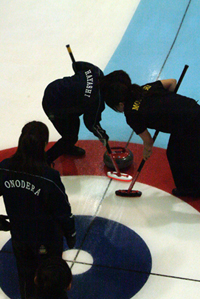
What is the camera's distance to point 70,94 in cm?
314

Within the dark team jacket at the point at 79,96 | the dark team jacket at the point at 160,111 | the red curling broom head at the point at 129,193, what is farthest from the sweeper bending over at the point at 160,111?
the red curling broom head at the point at 129,193

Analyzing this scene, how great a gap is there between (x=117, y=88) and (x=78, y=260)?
145cm

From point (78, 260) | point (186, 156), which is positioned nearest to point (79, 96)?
point (186, 156)

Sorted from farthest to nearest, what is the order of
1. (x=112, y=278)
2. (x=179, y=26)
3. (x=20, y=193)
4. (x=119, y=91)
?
(x=179, y=26) < (x=119, y=91) < (x=112, y=278) < (x=20, y=193)

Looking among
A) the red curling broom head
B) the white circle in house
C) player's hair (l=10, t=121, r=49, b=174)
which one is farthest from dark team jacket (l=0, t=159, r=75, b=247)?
the red curling broom head

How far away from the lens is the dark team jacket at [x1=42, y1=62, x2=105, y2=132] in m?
3.07

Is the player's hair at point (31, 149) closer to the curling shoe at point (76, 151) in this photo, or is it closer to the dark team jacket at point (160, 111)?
the dark team jacket at point (160, 111)

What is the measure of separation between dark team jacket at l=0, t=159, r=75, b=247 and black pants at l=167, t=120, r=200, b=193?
4.80ft

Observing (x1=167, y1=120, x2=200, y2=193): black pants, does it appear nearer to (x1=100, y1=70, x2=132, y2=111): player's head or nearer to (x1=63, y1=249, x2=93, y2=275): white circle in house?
(x1=100, y1=70, x2=132, y2=111): player's head

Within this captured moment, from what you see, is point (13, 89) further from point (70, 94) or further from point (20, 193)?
point (20, 193)

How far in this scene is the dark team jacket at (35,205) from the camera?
195cm

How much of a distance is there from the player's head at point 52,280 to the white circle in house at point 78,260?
0.82 m

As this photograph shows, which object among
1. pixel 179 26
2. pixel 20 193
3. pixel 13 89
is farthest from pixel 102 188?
pixel 179 26

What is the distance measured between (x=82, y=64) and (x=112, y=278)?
6.90ft
